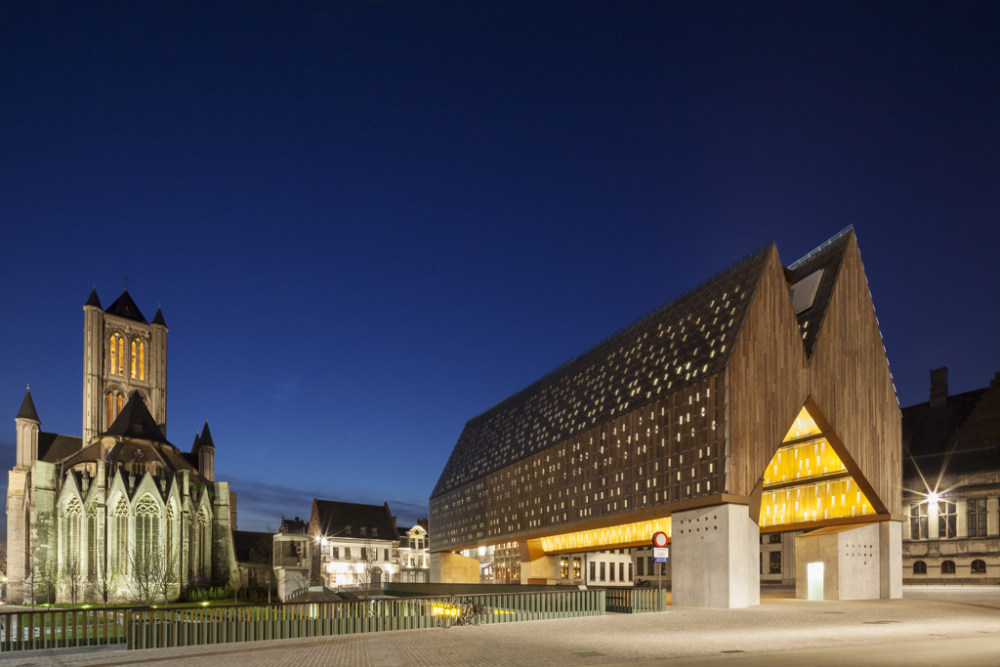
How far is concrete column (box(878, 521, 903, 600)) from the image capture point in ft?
114

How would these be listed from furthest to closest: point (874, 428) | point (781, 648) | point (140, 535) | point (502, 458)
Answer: point (140, 535) → point (502, 458) → point (874, 428) → point (781, 648)

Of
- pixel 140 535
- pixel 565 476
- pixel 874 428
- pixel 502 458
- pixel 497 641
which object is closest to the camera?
pixel 497 641

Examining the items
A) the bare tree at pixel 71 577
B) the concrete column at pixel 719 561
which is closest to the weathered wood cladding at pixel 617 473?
the concrete column at pixel 719 561

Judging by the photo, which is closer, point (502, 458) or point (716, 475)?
point (716, 475)

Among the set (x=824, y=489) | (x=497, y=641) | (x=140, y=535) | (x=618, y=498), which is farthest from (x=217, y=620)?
(x=140, y=535)

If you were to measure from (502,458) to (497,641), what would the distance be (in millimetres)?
43212

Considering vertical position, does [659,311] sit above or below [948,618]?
above

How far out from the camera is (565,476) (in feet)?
157

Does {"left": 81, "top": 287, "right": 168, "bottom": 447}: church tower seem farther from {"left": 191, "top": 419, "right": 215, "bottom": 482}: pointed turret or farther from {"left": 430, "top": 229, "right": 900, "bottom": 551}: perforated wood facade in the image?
{"left": 430, "top": 229, "right": 900, "bottom": 551}: perforated wood facade

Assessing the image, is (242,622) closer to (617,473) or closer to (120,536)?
(617,473)

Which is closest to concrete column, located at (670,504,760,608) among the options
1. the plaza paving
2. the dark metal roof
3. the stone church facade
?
the plaza paving

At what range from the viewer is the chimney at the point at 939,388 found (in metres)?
62.6

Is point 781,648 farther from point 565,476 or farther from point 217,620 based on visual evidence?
point 565,476

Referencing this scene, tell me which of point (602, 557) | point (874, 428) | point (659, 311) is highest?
point (659, 311)
